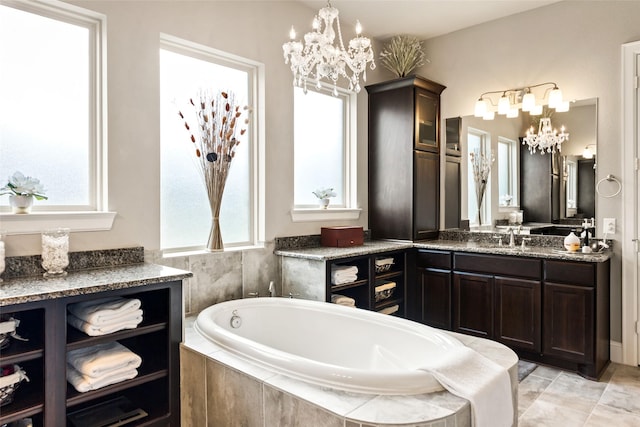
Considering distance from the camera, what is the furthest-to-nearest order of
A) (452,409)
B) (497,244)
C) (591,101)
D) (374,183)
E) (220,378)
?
(374,183), (497,244), (591,101), (220,378), (452,409)

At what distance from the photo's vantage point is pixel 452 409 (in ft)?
4.83

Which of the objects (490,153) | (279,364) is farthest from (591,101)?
(279,364)

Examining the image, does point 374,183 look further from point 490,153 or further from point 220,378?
point 220,378

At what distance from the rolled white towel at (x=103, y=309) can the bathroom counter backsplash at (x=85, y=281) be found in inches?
4.8

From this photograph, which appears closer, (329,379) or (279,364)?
(329,379)

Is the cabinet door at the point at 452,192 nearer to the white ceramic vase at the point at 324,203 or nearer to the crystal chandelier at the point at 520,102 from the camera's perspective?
the crystal chandelier at the point at 520,102

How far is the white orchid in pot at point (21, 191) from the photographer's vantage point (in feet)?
6.69

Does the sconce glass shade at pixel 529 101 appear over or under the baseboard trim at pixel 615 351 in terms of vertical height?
over

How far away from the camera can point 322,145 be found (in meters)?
3.87

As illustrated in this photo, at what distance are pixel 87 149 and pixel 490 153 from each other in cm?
332

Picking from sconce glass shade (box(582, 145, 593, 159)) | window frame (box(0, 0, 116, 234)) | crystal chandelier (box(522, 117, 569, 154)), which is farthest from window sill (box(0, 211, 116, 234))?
sconce glass shade (box(582, 145, 593, 159))

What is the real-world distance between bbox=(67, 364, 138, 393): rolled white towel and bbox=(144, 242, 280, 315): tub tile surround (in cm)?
70

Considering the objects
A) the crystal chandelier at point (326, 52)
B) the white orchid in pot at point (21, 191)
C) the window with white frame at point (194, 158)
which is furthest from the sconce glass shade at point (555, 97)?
the white orchid in pot at point (21, 191)

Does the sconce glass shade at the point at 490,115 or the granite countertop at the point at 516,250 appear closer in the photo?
the granite countertop at the point at 516,250
